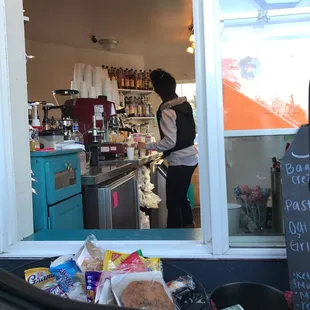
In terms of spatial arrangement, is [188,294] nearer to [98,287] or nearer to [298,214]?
[98,287]

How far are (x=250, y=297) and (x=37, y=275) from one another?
76 cm

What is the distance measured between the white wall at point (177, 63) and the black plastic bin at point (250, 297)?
17.6 ft

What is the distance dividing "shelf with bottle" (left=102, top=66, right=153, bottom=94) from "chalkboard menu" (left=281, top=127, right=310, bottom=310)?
472cm

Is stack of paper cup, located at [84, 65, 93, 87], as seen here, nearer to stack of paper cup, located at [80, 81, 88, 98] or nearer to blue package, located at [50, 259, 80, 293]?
stack of paper cup, located at [80, 81, 88, 98]

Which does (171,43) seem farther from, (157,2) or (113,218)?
(113,218)

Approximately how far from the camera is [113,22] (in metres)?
4.43

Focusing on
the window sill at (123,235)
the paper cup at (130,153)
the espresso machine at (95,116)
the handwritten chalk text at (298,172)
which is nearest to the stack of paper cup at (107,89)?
the espresso machine at (95,116)

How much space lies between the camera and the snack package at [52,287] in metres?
1.26

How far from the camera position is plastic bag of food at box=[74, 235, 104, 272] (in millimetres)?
1364

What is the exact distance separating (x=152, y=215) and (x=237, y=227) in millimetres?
2781

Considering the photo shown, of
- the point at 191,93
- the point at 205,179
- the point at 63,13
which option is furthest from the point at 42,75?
the point at 205,179

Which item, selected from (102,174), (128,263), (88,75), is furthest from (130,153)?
(128,263)

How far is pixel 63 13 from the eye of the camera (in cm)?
404

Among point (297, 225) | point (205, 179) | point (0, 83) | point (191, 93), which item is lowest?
point (297, 225)
